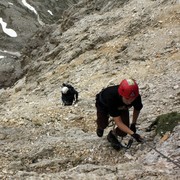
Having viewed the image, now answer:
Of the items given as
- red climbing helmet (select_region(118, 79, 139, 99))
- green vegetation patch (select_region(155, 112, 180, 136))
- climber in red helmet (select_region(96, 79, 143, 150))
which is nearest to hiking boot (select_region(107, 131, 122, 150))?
climber in red helmet (select_region(96, 79, 143, 150))

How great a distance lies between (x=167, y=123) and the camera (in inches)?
415

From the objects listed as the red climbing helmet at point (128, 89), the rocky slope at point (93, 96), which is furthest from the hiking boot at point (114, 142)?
the red climbing helmet at point (128, 89)

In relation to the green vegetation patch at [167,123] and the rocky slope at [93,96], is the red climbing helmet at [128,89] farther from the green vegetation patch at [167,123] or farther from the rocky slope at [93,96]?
the green vegetation patch at [167,123]

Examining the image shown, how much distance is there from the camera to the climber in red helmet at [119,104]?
8.72m

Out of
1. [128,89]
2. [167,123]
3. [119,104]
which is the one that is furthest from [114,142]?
[128,89]

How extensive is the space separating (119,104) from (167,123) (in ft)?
6.66

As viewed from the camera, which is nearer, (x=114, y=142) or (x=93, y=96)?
(x=114, y=142)

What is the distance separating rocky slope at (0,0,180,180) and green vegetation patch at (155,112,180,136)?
0.24 m

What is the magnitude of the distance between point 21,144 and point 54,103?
5.77 metres

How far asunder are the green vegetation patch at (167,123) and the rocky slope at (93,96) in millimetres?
236

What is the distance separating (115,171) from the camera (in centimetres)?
964

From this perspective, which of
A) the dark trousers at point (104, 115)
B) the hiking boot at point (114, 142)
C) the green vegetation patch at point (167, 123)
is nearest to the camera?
the dark trousers at point (104, 115)

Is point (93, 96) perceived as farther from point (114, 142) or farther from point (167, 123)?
point (167, 123)

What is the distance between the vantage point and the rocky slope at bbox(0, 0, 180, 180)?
10.1 metres
